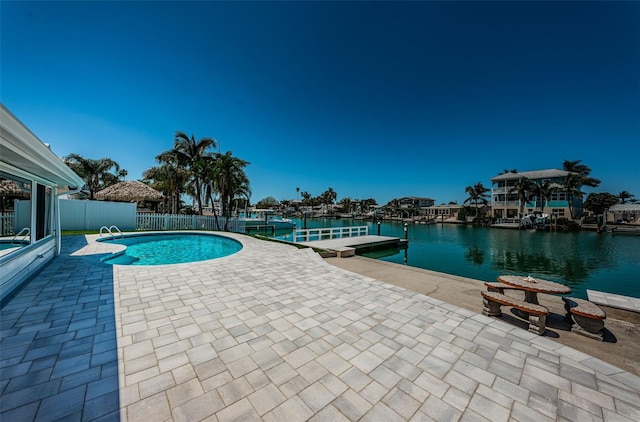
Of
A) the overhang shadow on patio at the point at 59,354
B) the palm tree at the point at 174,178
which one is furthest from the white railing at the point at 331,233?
the palm tree at the point at 174,178

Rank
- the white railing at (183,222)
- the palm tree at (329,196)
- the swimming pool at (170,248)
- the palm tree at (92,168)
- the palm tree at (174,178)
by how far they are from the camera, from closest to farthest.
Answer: the swimming pool at (170,248), the white railing at (183,222), the palm tree at (174,178), the palm tree at (92,168), the palm tree at (329,196)

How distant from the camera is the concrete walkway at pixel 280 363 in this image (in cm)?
192

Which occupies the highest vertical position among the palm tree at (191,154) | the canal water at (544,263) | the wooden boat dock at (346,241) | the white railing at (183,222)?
the palm tree at (191,154)

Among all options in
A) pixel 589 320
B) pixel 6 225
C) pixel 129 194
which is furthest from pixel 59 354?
pixel 129 194

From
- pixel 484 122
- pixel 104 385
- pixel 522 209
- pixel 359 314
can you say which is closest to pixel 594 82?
pixel 484 122

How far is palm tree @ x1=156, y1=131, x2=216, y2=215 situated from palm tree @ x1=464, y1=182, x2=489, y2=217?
52.5 meters

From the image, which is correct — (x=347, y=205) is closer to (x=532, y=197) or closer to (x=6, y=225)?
(x=532, y=197)

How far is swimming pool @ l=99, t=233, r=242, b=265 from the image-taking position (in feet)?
29.7

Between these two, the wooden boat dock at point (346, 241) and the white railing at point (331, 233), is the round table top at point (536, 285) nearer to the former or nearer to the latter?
the wooden boat dock at point (346, 241)

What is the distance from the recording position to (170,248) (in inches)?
466

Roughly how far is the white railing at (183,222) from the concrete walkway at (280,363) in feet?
43.9

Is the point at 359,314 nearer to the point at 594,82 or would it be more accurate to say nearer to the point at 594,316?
the point at 594,316

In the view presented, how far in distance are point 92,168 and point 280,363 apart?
35661mm

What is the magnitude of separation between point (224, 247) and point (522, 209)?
48282 millimetres
